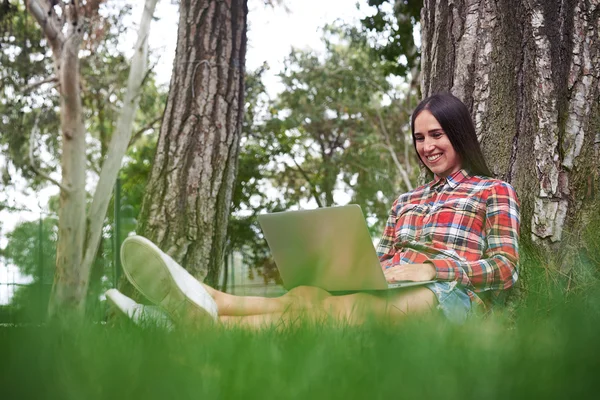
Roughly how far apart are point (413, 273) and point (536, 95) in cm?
117

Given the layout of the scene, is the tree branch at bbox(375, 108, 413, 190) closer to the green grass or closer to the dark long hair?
the dark long hair

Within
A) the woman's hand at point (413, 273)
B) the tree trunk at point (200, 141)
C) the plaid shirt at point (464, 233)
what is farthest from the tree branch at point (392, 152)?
the woman's hand at point (413, 273)

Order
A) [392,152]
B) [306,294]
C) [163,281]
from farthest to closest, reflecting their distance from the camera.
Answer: [392,152] < [306,294] < [163,281]

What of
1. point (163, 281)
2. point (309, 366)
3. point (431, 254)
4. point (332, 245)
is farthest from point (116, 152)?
point (309, 366)

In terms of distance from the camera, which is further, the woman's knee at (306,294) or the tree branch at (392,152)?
the tree branch at (392,152)

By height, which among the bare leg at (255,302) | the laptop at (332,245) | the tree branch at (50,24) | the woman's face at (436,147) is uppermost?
the tree branch at (50,24)

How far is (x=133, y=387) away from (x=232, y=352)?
12.2 inches

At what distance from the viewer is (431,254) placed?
3.05 meters

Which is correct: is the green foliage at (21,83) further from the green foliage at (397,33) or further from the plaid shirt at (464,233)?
the plaid shirt at (464,233)

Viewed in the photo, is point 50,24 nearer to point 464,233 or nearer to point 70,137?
point 70,137

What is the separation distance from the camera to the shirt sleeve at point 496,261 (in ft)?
9.20

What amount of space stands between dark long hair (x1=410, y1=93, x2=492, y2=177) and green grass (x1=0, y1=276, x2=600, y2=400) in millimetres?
1905

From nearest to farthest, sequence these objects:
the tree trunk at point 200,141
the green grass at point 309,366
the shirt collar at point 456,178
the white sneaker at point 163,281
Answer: the green grass at point 309,366 < the white sneaker at point 163,281 < the shirt collar at point 456,178 < the tree trunk at point 200,141

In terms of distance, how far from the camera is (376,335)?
1.43 m
